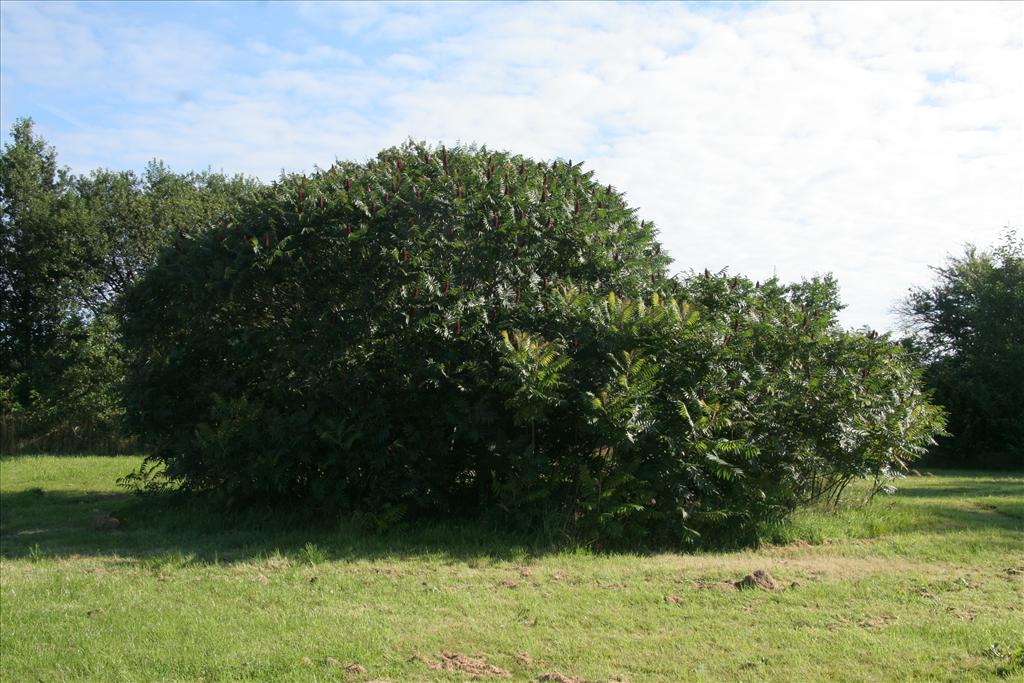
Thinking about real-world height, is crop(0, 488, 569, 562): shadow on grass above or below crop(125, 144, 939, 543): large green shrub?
below

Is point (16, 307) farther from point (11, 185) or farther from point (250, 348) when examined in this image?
point (250, 348)

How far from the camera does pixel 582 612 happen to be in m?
6.57

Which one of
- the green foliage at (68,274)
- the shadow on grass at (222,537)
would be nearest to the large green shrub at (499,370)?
the shadow on grass at (222,537)

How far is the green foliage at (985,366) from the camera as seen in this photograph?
82.6ft

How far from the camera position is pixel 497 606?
6785 millimetres

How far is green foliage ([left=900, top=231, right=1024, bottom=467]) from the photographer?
2517 cm

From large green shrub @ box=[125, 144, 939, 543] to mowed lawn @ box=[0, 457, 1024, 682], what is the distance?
0.72 metres

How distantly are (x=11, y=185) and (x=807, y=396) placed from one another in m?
25.9

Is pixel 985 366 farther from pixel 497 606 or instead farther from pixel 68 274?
pixel 68 274

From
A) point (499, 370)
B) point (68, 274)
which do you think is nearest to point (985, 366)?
point (499, 370)

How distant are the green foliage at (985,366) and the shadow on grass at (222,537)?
2014 centimetres

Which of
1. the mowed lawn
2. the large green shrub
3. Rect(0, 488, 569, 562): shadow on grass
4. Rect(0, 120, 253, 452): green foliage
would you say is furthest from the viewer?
Rect(0, 120, 253, 452): green foliage

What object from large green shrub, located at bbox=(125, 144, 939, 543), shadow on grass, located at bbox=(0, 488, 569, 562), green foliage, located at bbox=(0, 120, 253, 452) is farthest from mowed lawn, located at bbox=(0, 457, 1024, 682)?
green foliage, located at bbox=(0, 120, 253, 452)

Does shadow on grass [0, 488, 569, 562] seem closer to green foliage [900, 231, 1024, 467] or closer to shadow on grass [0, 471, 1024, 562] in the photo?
shadow on grass [0, 471, 1024, 562]
